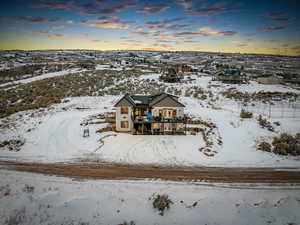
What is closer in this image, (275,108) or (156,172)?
(156,172)

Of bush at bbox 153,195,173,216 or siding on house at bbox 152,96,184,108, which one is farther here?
siding on house at bbox 152,96,184,108

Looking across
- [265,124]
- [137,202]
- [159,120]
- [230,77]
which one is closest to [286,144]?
[265,124]

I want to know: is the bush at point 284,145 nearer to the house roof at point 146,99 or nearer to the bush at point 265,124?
the bush at point 265,124

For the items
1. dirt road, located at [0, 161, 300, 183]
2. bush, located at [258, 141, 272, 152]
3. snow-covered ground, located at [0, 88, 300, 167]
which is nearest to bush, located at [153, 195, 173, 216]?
dirt road, located at [0, 161, 300, 183]

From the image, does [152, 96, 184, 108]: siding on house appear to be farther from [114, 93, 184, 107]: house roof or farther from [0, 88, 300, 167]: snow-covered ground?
[0, 88, 300, 167]: snow-covered ground

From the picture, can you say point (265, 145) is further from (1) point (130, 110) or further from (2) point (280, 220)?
(1) point (130, 110)

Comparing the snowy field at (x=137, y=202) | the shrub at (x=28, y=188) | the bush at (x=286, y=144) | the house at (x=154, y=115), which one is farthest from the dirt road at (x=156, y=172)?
the house at (x=154, y=115)

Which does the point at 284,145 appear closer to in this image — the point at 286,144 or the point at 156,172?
the point at 286,144
